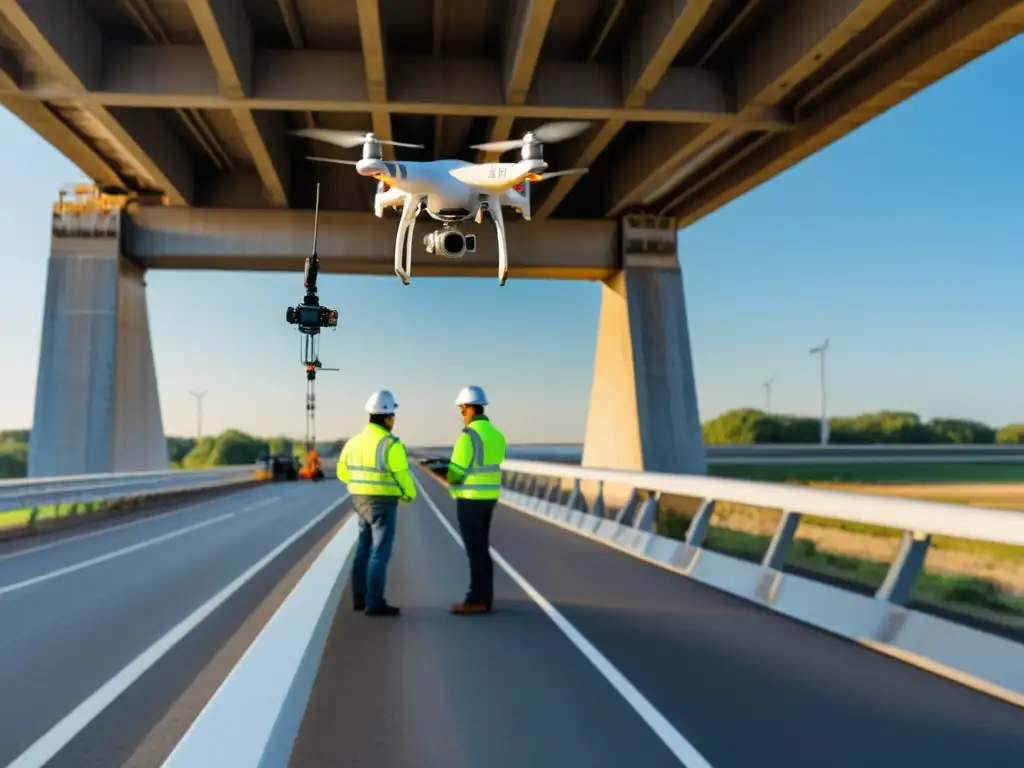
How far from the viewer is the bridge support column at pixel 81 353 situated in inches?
1346

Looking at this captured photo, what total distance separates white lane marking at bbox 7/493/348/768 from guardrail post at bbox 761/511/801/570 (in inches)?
231

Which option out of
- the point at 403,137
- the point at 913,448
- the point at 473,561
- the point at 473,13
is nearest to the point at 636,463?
the point at 403,137

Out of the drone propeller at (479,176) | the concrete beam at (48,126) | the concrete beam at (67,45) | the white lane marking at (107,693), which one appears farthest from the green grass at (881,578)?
the concrete beam at (48,126)

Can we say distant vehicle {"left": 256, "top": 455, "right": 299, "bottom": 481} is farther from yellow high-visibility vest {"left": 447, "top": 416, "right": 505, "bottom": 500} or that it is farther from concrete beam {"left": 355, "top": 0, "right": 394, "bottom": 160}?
yellow high-visibility vest {"left": 447, "top": 416, "right": 505, "bottom": 500}

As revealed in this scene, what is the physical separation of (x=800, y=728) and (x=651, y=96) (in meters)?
21.3

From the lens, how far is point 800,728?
5543mm

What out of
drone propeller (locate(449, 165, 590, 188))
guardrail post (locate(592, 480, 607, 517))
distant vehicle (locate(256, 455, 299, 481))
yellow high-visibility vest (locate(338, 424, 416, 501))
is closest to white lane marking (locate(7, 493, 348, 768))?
yellow high-visibility vest (locate(338, 424, 416, 501))

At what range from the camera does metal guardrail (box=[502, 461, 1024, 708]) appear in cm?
647

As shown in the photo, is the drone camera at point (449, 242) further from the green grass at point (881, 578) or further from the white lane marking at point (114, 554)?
the white lane marking at point (114, 554)

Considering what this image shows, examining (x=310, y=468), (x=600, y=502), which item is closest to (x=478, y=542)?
(x=600, y=502)

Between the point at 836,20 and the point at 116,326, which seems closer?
the point at 836,20

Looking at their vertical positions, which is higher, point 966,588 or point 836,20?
point 836,20

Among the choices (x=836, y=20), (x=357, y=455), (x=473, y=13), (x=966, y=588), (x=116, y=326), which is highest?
(x=473, y=13)

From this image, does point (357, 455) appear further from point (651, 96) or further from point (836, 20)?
point (651, 96)
